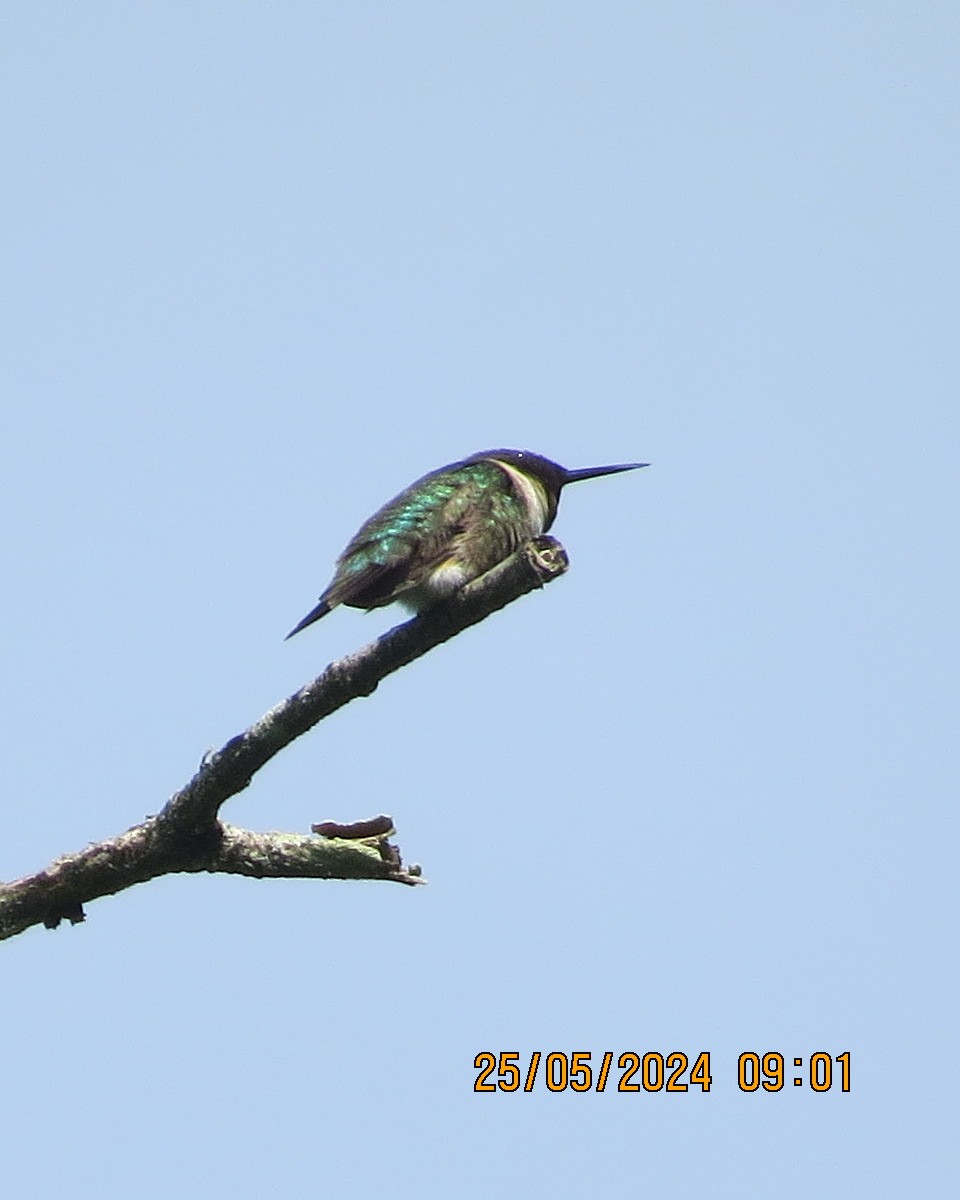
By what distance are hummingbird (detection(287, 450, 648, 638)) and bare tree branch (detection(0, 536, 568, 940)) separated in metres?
0.76

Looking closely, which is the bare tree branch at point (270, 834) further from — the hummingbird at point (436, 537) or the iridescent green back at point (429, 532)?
the iridescent green back at point (429, 532)

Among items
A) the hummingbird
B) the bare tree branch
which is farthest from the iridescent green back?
the bare tree branch

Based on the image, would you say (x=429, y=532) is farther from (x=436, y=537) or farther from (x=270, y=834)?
(x=270, y=834)

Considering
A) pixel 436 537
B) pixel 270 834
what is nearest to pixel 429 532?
pixel 436 537

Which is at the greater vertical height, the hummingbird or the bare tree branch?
the hummingbird

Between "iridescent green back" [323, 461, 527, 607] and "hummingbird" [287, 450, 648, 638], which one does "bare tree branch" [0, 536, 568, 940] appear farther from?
"iridescent green back" [323, 461, 527, 607]

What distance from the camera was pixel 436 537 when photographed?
236 inches

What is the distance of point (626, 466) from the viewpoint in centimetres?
858

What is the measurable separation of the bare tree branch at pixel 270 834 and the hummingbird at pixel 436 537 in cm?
76

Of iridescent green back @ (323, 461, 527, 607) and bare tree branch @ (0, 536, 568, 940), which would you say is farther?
iridescent green back @ (323, 461, 527, 607)

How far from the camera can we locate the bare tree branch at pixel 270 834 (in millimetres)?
4199

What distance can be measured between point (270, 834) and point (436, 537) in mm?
1687

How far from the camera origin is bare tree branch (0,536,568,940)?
4199mm

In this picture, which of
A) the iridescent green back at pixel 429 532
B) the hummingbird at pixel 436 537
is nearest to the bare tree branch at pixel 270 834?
the hummingbird at pixel 436 537
